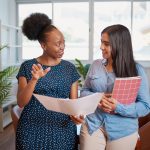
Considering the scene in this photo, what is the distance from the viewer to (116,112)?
4.37 feet

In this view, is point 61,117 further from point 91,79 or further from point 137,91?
point 137,91

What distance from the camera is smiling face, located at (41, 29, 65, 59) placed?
4.40ft

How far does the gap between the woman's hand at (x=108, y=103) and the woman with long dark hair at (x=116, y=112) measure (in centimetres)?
1

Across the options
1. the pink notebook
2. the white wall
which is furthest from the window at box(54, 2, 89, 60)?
the pink notebook

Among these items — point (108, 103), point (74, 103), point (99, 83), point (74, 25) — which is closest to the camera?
point (74, 103)

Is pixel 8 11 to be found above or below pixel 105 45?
above

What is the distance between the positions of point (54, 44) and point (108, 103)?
404mm

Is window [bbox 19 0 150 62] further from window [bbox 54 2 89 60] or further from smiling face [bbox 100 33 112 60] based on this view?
smiling face [bbox 100 33 112 60]

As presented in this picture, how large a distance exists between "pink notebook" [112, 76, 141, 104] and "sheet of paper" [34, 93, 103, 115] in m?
0.14

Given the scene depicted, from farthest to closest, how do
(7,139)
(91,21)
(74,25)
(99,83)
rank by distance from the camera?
(74,25), (91,21), (7,139), (99,83)

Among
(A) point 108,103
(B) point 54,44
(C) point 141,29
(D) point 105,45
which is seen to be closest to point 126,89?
(A) point 108,103

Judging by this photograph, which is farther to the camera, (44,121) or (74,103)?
(44,121)

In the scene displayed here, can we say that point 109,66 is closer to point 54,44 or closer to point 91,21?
point 54,44

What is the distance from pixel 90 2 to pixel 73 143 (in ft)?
13.7
